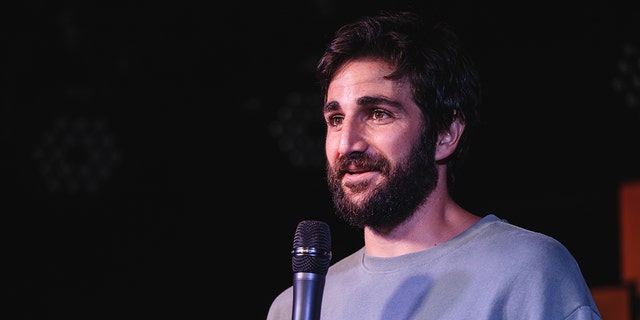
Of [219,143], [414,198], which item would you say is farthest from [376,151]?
[219,143]

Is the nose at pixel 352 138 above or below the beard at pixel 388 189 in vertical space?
above

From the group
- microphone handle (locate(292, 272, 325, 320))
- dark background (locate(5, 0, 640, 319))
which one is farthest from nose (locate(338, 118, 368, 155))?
dark background (locate(5, 0, 640, 319))

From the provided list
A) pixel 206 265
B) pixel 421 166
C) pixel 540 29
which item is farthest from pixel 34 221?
pixel 421 166

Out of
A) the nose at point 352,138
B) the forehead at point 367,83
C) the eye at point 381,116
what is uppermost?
the forehead at point 367,83

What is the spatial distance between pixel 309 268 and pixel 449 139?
71 cm

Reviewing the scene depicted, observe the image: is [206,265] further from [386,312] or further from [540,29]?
[386,312]

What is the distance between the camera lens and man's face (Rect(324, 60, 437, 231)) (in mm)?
2020

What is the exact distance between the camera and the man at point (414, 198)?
1.88 meters

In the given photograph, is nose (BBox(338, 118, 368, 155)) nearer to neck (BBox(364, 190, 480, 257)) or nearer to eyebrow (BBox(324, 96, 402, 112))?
eyebrow (BBox(324, 96, 402, 112))

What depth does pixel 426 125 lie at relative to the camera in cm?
210

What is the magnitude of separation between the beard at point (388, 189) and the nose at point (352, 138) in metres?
0.02

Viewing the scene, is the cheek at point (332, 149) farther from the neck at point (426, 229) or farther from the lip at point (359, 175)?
the neck at point (426, 229)

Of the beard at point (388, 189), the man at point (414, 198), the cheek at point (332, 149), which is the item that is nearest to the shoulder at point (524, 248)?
the man at point (414, 198)

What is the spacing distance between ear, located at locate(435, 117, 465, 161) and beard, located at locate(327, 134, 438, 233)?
5cm
